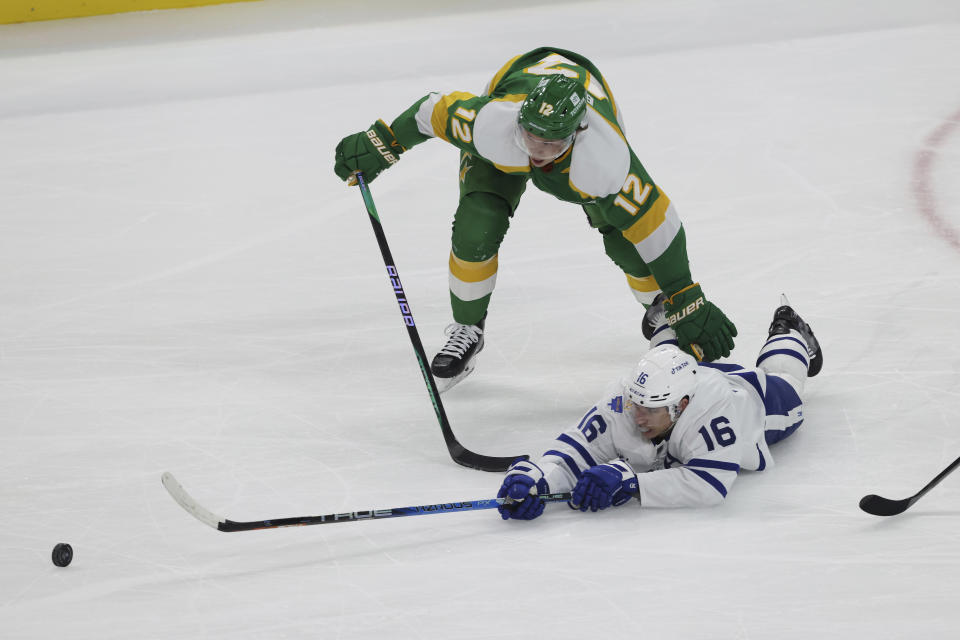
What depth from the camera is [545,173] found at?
3.16 meters

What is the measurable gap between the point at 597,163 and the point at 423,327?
1.26m

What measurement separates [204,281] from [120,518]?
1.65m

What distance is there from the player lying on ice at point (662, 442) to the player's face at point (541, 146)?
597 mm

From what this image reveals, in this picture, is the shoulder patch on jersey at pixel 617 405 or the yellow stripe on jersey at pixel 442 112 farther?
the yellow stripe on jersey at pixel 442 112

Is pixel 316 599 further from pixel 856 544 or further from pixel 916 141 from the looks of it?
pixel 916 141

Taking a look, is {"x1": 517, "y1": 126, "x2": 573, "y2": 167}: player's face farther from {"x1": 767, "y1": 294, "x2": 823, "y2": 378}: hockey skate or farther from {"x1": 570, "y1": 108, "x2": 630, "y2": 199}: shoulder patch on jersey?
{"x1": 767, "y1": 294, "x2": 823, "y2": 378}: hockey skate

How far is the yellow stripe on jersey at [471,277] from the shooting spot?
353cm

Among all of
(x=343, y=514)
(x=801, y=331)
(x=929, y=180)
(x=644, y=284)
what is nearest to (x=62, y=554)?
(x=343, y=514)

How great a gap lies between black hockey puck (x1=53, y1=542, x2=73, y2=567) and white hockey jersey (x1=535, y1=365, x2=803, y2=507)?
1.19m

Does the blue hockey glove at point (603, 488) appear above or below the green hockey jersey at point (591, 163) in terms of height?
below

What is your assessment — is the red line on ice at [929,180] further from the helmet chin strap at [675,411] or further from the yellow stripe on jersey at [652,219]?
the helmet chin strap at [675,411]

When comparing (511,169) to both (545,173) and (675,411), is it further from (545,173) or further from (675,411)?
(675,411)

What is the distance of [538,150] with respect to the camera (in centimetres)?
304

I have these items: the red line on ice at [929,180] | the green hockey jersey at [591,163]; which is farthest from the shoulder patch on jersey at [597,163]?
the red line on ice at [929,180]
